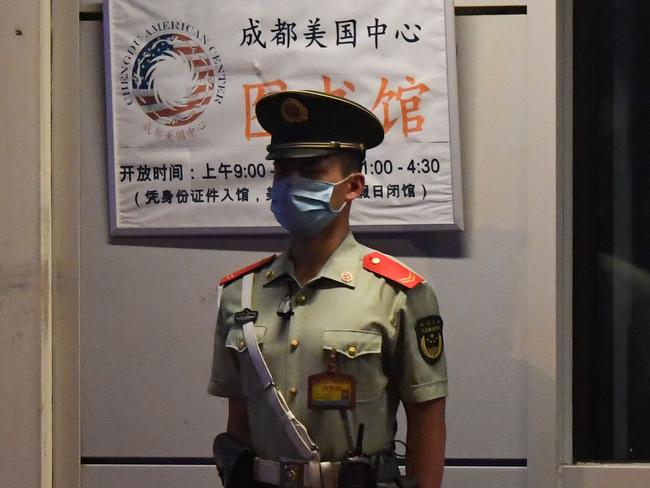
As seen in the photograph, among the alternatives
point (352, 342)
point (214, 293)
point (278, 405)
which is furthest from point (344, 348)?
point (214, 293)

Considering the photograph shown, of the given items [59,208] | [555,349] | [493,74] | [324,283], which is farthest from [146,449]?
[493,74]

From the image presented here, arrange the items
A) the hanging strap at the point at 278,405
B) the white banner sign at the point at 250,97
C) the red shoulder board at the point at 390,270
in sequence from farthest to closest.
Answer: the white banner sign at the point at 250,97 → the red shoulder board at the point at 390,270 → the hanging strap at the point at 278,405

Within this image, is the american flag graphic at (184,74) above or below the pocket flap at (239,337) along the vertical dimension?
above

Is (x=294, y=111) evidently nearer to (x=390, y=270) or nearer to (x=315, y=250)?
(x=315, y=250)

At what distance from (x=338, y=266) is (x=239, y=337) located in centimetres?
30

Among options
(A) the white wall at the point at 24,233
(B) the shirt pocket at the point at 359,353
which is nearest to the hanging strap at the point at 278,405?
(B) the shirt pocket at the point at 359,353

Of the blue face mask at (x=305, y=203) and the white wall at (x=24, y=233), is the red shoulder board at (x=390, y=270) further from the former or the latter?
the white wall at (x=24, y=233)

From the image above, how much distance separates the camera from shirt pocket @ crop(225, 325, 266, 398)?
2568 millimetres

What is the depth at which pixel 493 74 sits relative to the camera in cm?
325

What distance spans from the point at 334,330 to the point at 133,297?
1.04 metres

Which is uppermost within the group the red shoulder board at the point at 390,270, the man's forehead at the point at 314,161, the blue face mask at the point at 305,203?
the man's forehead at the point at 314,161

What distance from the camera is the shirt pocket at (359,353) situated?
251 cm

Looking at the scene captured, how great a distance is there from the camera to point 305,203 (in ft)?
8.36

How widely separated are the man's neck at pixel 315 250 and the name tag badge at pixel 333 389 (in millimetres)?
220
